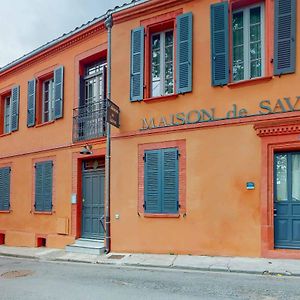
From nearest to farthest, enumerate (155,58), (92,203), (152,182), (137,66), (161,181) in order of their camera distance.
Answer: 1. (161,181)
2. (152,182)
3. (137,66)
4. (155,58)
5. (92,203)

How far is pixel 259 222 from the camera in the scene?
973 cm

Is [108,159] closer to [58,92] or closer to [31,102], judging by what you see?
[58,92]

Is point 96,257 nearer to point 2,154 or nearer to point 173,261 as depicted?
point 173,261

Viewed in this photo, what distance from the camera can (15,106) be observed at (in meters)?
16.6

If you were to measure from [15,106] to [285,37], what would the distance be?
36.4 feet

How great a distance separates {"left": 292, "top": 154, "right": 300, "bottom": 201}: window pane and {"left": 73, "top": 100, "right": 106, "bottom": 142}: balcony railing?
5696 mm

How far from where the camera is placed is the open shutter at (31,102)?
15477 millimetres

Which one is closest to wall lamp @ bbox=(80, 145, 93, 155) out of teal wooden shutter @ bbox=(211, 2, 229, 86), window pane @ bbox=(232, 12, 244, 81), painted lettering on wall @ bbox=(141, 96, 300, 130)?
painted lettering on wall @ bbox=(141, 96, 300, 130)

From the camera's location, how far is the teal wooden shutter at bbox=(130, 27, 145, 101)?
11766mm

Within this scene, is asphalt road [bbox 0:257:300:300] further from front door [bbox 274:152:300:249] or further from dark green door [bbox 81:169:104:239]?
dark green door [bbox 81:169:104:239]

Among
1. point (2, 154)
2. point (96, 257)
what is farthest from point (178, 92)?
point (2, 154)

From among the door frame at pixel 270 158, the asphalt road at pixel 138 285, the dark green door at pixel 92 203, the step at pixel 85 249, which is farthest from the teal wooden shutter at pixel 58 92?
the door frame at pixel 270 158

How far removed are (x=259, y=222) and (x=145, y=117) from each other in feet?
13.9

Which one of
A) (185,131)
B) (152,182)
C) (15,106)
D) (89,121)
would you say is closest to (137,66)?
(185,131)
